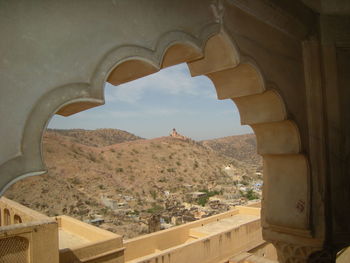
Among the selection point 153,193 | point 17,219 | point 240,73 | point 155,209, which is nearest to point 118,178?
point 153,193

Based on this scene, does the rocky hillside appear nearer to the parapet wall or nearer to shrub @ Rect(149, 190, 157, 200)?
shrub @ Rect(149, 190, 157, 200)

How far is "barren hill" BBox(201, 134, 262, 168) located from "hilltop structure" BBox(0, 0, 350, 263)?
53.1m

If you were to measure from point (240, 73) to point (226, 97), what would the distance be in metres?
0.30

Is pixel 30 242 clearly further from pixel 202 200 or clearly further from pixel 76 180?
pixel 76 180

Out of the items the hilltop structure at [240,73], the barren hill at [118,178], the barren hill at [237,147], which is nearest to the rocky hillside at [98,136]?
the barren hill at [118,178]

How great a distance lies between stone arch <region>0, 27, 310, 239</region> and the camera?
1.22 meters

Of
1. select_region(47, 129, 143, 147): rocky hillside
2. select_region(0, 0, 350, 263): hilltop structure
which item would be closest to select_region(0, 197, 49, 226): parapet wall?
select_region(0, 0, 350, 263): hilltop structure

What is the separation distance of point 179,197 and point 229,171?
39.9 feet

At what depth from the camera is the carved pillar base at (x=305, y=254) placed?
3166mm

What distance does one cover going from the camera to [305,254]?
319 cm

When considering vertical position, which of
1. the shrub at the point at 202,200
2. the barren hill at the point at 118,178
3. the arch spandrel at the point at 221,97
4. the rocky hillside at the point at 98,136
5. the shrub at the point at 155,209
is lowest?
the shrub at the point at 155,209

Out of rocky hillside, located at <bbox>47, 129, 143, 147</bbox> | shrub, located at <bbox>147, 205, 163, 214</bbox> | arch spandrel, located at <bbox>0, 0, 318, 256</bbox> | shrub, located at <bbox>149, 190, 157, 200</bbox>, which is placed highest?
rocky hillside, located at <bbox>47, 129, 143, 147</bbox>

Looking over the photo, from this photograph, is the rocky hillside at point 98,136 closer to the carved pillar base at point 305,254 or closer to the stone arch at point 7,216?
the stone arch at point 7,216

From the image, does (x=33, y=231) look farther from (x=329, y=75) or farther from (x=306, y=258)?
(x=329, y=75)
